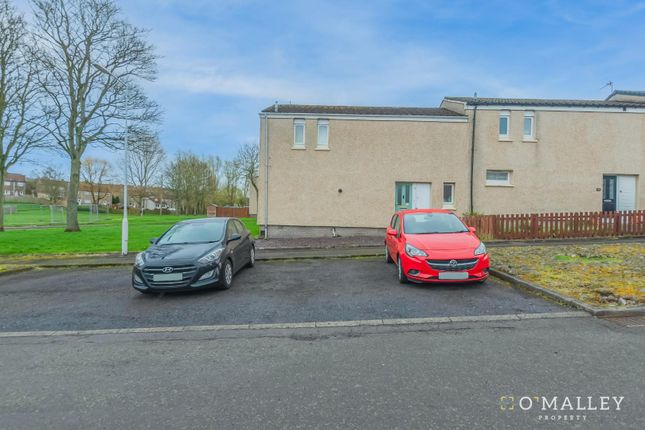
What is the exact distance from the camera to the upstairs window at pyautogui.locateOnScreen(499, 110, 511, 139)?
656 inches

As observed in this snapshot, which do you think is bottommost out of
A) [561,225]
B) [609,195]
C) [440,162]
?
[561,225]

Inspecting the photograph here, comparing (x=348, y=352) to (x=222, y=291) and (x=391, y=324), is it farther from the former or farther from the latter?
(x=222, y=291)

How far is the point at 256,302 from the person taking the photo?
629 centimetres

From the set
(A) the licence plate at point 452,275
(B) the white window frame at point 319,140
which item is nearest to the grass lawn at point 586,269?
(A) the licence plate at point 452,275

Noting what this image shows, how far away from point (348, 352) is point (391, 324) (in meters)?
1.16

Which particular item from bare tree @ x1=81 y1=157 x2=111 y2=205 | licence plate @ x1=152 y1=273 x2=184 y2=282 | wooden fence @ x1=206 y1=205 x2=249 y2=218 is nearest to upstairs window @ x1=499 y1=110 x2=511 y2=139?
licence plate @ x1=152 y1=273 x2=184 y2=282

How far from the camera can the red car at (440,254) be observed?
6488 mm

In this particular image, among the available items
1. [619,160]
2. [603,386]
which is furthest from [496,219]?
[603,386]

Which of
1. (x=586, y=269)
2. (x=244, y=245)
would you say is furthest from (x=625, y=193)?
(x=244, y=245)

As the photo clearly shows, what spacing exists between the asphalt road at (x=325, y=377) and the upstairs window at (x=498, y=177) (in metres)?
13.1

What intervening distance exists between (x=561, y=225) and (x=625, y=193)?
6158mm

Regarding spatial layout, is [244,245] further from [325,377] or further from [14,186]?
[14,186]

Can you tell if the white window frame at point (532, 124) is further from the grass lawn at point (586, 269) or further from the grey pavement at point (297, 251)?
the grass lawn at point (586, 269)

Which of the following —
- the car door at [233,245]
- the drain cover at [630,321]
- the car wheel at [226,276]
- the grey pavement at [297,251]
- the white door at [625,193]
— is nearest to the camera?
the drain cover at [630,321]
